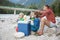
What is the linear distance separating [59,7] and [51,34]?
256mm

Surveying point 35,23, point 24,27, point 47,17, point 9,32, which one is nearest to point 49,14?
point 47,17

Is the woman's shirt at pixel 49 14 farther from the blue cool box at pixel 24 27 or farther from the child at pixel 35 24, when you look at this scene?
the blue cool box at pixel 24 27

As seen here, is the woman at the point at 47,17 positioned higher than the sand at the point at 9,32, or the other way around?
the woman at the point at 47,17

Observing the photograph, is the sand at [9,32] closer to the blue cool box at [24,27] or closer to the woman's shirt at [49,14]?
the blue cool box at [24,27]

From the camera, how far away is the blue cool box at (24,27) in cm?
178

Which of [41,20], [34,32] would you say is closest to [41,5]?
[41,20]

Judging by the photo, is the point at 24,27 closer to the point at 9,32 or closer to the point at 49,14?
the point at 9,32

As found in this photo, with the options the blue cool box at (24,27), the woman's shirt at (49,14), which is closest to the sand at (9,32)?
the blue cool box at (24,27)

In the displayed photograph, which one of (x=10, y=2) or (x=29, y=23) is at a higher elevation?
(x=10, y=2)

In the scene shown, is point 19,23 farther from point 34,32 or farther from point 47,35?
point 47,35

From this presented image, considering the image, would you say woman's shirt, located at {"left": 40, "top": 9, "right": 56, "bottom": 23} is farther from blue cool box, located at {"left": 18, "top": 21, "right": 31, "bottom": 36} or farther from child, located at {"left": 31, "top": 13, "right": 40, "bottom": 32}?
blue cool box, located at {"left": 18, "top": 21, "right": 31, "bottom": 36}

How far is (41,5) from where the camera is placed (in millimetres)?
1807

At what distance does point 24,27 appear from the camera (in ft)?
5.85

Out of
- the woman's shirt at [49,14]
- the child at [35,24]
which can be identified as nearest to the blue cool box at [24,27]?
the child at [35,24]
